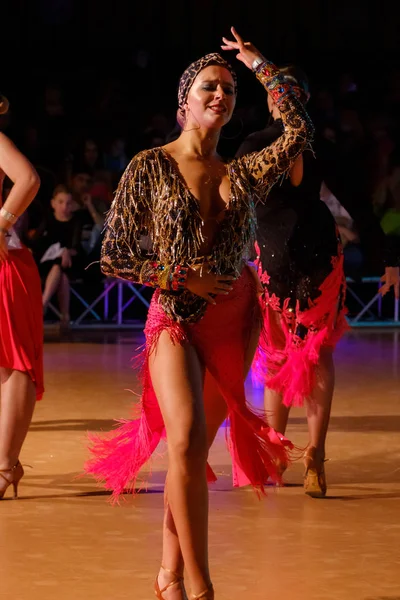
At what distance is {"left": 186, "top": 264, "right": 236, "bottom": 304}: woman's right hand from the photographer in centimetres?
353

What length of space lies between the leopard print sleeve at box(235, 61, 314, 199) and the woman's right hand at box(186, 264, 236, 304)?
15.2 inches

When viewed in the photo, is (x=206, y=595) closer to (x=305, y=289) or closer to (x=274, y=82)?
(x=274, y=82)

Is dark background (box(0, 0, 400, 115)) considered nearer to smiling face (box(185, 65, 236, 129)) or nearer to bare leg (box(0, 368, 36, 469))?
bare leg (box(0, 368, 36, 469))

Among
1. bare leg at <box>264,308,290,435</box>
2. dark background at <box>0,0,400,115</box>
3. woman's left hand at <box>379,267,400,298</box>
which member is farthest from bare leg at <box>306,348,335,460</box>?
dark background at <box>0,0,400,115</box>

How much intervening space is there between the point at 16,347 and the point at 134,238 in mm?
1732

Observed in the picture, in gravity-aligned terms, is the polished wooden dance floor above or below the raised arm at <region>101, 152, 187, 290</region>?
below

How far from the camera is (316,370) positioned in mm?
5395

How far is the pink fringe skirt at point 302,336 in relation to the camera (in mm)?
5328

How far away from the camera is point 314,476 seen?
Result: 5219 millimetres

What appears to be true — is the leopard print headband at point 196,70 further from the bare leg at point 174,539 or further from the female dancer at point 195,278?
the bare leg at point 174,539

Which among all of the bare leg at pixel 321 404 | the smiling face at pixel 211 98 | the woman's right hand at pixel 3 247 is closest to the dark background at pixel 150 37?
the bare leg at pixel 321 404

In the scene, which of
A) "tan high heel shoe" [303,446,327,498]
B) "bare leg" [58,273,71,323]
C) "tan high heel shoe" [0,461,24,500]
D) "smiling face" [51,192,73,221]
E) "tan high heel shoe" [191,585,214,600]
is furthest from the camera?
"smiling face" [51,192,73,221]

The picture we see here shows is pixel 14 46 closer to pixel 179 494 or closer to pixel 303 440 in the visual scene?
pixel 303 440

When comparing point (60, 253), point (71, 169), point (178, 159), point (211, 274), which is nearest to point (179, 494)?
point (211, 274)
